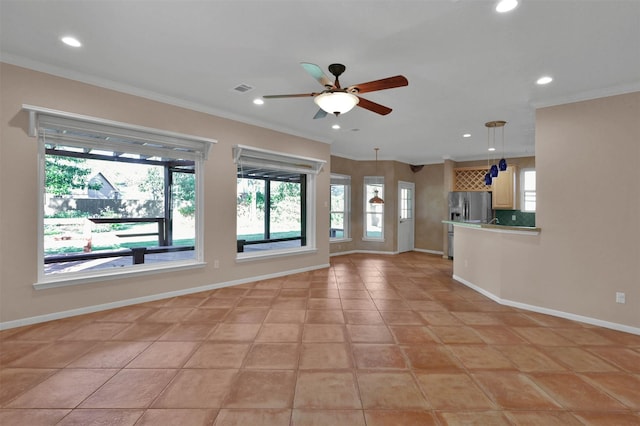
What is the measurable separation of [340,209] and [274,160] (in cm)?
329

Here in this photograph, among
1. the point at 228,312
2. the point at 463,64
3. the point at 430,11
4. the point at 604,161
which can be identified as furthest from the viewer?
the point at 228,312

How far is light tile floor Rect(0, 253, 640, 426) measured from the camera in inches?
73.9

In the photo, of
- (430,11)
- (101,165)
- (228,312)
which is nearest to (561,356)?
(430,11)

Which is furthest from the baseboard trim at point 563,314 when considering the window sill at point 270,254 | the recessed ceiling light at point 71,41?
the recessed ceiling light at point 71,41

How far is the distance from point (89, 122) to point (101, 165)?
1.83ft

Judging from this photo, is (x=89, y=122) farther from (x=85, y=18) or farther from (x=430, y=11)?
(x=430, y=11)

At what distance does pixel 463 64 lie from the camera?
9.62 ft

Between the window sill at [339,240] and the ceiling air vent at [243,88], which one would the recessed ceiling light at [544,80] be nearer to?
the ceiling air vent at [243,88]

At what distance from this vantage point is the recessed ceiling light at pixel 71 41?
2.65m

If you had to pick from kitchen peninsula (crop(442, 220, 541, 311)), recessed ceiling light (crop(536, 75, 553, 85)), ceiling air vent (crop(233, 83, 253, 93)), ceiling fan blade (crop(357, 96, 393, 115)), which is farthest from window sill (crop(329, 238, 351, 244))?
recessed ceiling light (crop(536, 75, 553, 85))

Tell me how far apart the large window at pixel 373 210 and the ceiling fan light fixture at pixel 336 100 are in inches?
224

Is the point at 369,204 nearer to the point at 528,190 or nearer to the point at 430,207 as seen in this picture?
the point at 430,207

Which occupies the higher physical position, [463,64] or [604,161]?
[463,64]

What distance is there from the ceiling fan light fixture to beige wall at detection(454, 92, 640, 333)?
2.89m
